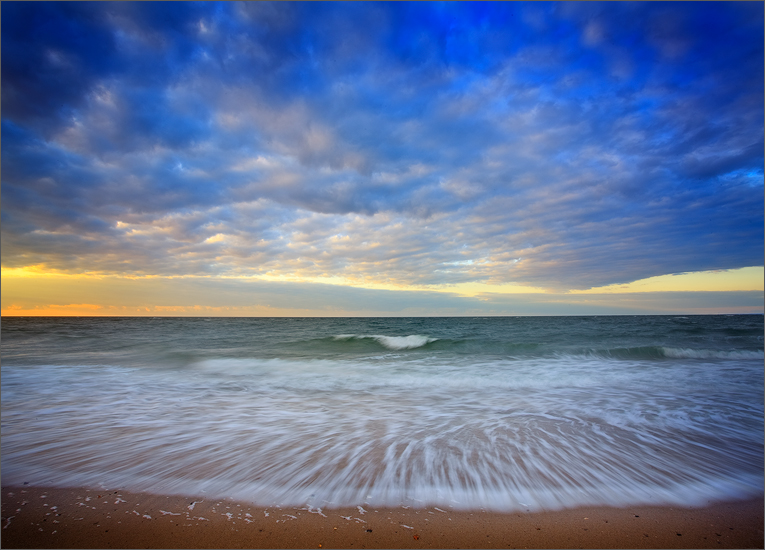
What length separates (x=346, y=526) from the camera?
7.90 ft

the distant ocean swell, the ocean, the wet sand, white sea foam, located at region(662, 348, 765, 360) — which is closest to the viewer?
the wet sand

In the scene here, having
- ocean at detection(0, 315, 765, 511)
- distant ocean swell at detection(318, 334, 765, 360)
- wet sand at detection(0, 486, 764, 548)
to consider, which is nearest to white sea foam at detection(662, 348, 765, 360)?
distant ocean swell at detection(318, 334, 765, 360)

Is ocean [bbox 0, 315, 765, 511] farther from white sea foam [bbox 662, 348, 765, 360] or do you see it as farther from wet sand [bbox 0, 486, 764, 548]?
white sea foam [bbox 662, 348, 765, 360]

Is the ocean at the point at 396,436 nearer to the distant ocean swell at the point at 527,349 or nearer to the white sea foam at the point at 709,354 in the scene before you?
the white sea foam at the point at 709,354

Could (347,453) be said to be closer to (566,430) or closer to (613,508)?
(613,508)

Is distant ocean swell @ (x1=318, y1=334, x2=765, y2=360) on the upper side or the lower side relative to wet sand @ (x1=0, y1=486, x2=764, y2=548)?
lower

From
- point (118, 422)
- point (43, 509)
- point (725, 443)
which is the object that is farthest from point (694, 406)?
point (118, 422)

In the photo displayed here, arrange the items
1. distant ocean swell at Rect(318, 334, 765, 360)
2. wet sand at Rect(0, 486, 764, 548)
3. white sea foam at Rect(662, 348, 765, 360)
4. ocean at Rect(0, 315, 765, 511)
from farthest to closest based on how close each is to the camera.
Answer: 1. distant ocean swell at Rect(318, 334, 765, 360)
2. white sea foam at Rect(662, 348, 765, 360)
3. ocean at Rect(0, 315, 765, 511)
4. wet sand at Rect(0, 486, 764, 548)

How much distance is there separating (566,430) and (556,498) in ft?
6.84

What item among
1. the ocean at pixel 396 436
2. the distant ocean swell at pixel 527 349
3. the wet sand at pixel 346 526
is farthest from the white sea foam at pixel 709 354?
the wet sand at pixel 346 526

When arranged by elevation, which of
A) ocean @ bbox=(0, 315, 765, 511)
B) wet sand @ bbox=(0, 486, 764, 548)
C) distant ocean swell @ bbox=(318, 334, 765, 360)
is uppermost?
wet sand @ bbox=(0, 486, 764, 548)

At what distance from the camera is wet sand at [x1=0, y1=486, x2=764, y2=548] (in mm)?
2254

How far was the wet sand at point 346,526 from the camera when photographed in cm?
225

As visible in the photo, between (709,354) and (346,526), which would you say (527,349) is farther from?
(346,526)
